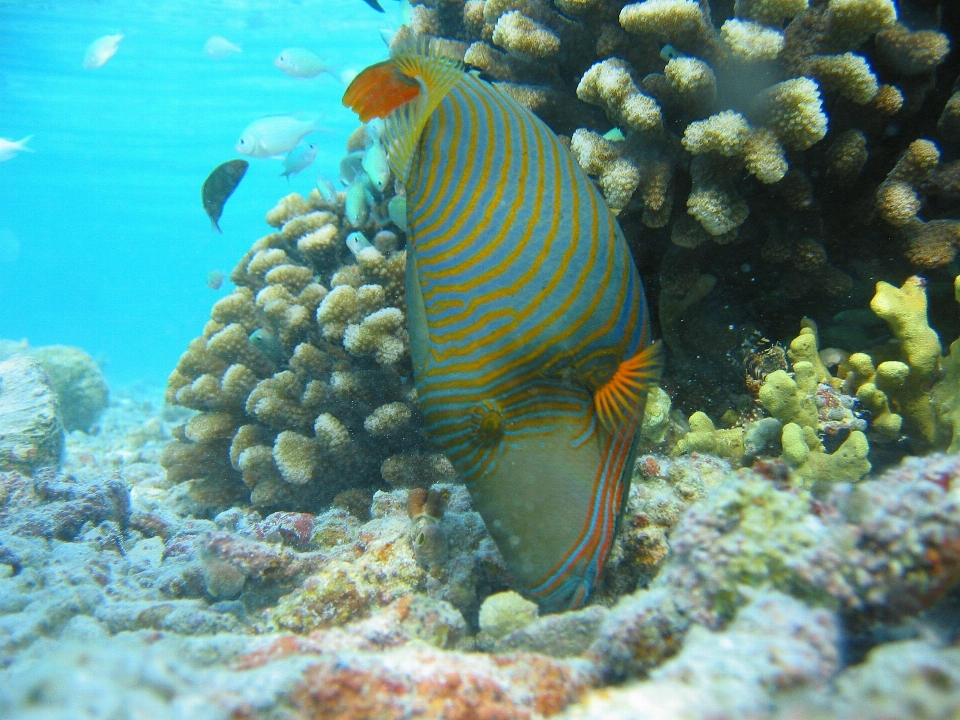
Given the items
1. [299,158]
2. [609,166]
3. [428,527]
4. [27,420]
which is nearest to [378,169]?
[609,166]

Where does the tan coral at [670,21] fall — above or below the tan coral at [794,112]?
above

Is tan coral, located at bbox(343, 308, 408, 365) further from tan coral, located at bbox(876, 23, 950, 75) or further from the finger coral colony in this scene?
tan coral, located at bbox(876, 23, 950, 75)

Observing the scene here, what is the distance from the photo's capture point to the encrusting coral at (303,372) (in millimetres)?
3566

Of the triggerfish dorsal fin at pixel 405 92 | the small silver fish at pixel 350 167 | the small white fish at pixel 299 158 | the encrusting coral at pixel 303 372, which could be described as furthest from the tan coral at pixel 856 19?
the small white fish at pixel 299 158

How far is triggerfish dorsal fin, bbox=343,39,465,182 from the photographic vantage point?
208 centimetres

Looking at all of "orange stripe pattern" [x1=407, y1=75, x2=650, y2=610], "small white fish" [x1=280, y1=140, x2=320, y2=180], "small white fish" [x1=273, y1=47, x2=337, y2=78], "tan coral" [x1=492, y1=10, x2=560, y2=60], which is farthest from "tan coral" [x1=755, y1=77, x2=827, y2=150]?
"small white fish" [x1=273, y1=47, x2=337, y2=78]

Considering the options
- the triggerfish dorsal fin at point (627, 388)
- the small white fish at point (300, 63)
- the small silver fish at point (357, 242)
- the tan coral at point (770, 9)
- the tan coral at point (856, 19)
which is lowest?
the triggerfish dorsal fin at point (627, 388)

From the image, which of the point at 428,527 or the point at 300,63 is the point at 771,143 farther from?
the point at 300,63

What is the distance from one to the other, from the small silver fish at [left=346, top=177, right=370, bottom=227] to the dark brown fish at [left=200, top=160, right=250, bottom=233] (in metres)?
1.38

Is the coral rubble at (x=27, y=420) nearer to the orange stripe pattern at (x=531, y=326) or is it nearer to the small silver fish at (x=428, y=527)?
the small silver fish at (x=428, y=527)

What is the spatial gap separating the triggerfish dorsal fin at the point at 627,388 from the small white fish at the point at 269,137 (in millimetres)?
7492

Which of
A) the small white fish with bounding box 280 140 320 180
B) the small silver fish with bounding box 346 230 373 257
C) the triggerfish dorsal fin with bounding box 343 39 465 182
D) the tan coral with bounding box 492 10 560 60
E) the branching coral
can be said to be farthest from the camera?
the small white fish with bounding box 280 140 320 180

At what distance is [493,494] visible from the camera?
186 cm

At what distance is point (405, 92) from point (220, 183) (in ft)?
11.4
